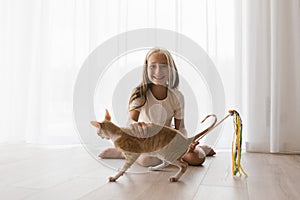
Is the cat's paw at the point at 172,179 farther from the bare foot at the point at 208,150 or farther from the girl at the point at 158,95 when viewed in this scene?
the bare foot at the point at 208,150

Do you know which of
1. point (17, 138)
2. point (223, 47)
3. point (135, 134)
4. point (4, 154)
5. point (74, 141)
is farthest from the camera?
point (17, 138)

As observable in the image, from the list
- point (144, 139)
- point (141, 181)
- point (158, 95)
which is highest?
point (158, 95)

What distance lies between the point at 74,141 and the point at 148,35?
136 centimetres

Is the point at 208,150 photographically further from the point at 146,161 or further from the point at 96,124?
the point at 96,124

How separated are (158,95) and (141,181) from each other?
1.07 feet

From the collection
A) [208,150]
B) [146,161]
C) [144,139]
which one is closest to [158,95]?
[144,139]

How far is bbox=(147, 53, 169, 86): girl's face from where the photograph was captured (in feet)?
3.75

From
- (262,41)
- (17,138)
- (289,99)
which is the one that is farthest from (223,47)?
(17,138)

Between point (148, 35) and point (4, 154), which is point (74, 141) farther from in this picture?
point (148, 35)

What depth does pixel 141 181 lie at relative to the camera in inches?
45.6

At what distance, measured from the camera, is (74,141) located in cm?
222

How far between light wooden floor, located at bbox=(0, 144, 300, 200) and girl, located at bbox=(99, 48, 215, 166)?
0.53 feet

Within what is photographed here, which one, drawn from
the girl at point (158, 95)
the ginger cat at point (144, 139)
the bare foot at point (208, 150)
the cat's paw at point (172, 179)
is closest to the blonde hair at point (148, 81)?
the girl at point (158, 95)

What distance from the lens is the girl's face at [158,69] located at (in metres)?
1.14
